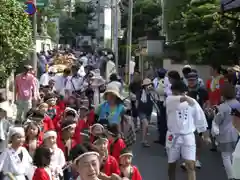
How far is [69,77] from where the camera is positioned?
15.6 metres

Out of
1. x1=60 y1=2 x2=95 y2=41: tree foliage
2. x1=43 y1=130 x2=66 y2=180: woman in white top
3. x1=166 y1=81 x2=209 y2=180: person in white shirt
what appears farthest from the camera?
x1=60 y1=2 x2=95 y2=41: tree foliage

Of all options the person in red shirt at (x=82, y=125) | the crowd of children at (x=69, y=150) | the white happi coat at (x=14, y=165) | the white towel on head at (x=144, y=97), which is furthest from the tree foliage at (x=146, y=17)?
the white happi coat at (x=14, y=165)

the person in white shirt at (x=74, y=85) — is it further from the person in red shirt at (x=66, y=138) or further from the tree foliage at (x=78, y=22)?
the tree foliage at (x=78, y=22)

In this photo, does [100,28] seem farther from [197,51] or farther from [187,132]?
[187,132]

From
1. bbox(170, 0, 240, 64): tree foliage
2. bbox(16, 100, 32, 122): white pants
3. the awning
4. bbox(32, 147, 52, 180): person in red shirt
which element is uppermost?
the awning

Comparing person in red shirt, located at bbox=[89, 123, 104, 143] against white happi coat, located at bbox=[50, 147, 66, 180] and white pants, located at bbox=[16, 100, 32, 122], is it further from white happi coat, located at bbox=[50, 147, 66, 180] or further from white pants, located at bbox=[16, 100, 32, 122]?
white pants, located at bbox=[16, 100, 32, 122]

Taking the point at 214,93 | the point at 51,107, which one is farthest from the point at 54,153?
the point at 214,93

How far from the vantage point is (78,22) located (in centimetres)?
8394

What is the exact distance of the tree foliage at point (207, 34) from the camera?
1995cm

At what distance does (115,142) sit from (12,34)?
4619 millimetres

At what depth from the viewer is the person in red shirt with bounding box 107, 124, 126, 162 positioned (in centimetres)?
759

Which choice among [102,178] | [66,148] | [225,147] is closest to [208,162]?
[225,147]

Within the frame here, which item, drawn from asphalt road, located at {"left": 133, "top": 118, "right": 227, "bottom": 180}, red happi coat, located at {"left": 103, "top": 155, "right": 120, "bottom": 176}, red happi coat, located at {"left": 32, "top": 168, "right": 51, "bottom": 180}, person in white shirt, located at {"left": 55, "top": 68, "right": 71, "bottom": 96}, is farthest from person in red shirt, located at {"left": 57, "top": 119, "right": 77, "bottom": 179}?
person in white shirt, located at {"left": 55, "top": 68, "right": 71, "bottom": 96}

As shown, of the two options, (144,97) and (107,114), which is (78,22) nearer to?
(144,97)
